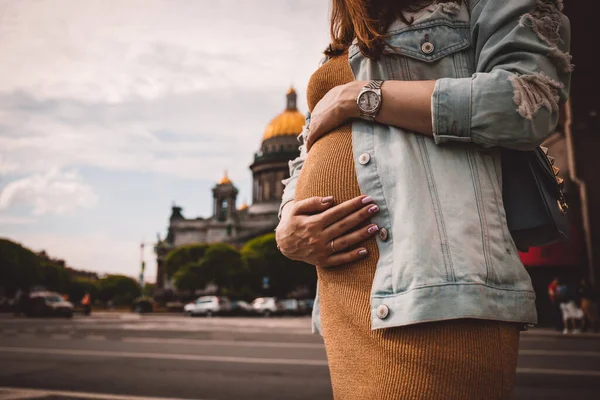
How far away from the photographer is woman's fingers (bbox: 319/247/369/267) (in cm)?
134

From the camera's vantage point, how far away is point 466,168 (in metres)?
1.34

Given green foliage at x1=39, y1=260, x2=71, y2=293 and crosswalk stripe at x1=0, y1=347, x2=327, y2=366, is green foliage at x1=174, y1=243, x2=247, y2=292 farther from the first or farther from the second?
crosswalk stripe at x1=0, y1=347, x2=327, y2=366

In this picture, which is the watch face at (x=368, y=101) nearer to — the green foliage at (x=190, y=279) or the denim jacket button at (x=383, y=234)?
the denim jacket button at (x=383, y=234)

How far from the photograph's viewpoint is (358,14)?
4.93 feet

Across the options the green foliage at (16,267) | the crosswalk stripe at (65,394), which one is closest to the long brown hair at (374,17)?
the crosswalk stripe at (65,394)

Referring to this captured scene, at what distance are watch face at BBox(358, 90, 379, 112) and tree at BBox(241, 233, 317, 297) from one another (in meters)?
53.4

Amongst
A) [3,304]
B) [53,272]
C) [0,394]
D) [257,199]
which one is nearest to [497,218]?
[0,394]

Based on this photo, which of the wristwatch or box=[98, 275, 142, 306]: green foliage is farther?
box=[98, 275, 142, 306]: green foliage

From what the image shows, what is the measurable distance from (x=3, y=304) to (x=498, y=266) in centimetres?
5480

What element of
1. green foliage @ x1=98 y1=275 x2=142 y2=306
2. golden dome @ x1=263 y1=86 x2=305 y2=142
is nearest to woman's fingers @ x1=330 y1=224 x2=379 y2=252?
golden dome @ x1=263 y1=86 x2=305 y2=142

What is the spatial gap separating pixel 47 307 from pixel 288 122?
59.8m

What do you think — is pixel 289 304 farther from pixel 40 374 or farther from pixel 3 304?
pixel 40 374

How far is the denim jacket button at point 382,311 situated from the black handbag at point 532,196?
0.47 meters

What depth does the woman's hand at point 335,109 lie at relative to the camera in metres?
1.45
